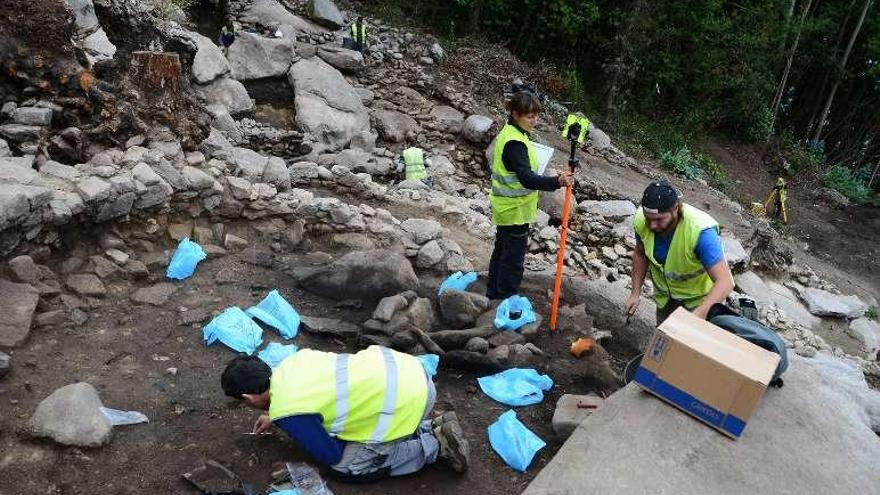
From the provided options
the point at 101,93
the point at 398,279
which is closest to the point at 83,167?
the point at 101,93

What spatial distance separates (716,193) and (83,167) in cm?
1210

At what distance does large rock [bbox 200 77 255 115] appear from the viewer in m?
8.82

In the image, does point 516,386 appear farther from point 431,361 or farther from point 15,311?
point 15,311

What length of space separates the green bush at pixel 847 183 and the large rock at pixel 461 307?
1595cm

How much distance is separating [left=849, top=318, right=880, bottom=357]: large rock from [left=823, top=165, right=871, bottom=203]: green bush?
8.93 metres

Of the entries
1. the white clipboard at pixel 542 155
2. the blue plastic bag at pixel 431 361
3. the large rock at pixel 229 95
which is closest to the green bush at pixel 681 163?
the large rock at pixel 229 95

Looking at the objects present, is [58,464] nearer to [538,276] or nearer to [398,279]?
[398,279]

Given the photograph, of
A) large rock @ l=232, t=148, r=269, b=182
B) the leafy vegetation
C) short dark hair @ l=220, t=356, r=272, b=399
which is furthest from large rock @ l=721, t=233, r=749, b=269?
short dark hair @ l=220, t=356, r=272, b=399

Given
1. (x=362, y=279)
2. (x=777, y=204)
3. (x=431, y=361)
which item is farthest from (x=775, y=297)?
(x=431, y=361)

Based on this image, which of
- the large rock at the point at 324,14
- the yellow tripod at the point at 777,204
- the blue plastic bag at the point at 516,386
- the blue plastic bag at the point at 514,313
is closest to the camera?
the blue plastic bag at the point at 516,386

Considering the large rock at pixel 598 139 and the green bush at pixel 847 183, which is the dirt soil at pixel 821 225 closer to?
the green bush at pixel 847 183

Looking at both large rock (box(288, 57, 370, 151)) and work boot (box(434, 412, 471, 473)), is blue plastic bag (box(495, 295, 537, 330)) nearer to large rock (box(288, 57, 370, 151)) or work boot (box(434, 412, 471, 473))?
work boot (box(434, 412, 471, 473))

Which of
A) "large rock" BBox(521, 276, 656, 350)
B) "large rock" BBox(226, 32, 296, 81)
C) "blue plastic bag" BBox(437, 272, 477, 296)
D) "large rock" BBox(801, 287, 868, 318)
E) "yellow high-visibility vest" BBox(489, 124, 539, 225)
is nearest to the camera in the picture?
"yellow high-visibility vest" BBox(489, 124, 539, 225)

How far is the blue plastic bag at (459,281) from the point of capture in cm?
553
